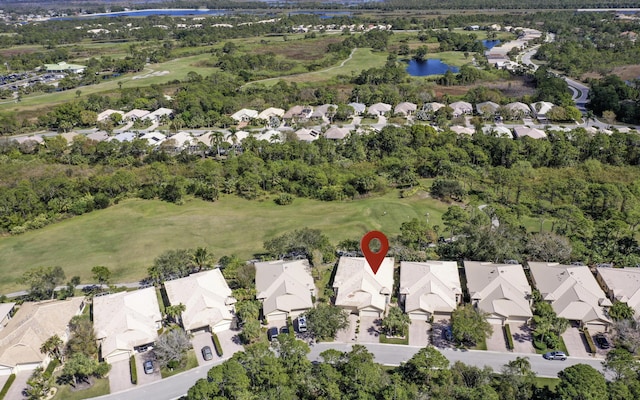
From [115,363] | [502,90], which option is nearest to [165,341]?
[115,363]

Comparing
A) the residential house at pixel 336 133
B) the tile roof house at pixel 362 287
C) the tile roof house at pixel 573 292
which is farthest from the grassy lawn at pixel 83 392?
the residential house at pixel 336 133

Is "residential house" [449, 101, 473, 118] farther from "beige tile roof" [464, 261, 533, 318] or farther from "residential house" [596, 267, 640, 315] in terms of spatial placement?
"beige tile roof" [464, 261, 533, 318]

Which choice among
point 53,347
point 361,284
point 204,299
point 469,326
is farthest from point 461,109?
point 53,347

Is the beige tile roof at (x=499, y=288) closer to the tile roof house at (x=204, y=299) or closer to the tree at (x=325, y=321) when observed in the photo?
the tree at (x=325, y=321)

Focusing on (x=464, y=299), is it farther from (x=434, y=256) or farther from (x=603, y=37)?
(x=603, y=37)

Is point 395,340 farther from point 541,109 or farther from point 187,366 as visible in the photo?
point 541,109

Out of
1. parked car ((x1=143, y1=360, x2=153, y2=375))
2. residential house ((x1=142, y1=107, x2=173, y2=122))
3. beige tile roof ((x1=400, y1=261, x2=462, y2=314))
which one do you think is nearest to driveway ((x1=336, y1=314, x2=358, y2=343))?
beige tile roof ((x1=400, y1=261, x2=462, y2=314))
